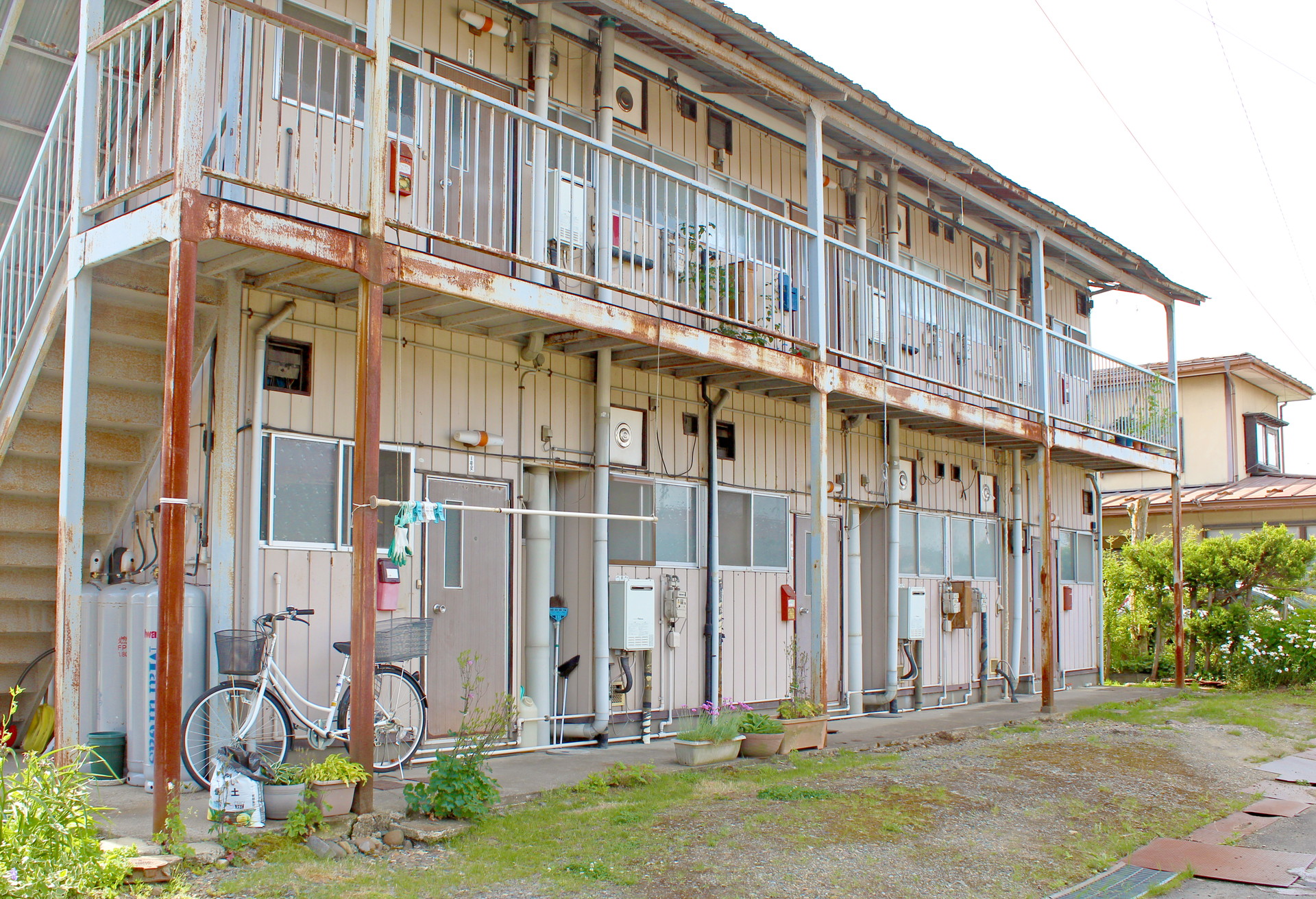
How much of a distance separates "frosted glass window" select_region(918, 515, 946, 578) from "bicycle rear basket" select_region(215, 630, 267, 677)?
30.8 feet

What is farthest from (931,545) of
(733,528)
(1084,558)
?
(1084,558)

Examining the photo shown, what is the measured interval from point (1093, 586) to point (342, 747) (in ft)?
46.0

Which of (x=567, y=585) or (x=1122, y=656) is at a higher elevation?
(x=567, y=585)

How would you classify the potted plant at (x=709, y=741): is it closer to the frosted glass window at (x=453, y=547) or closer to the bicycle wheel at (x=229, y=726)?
the frosted glass window at (x=453, y=547)

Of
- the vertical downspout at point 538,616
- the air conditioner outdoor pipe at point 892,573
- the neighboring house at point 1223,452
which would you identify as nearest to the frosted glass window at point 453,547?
the vertical downspout at point 538,616

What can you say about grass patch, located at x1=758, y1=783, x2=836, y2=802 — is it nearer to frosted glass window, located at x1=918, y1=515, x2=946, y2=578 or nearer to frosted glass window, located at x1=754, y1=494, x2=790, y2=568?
frosted glass window, located at x1=754, y1=494, x2=790, y2=568

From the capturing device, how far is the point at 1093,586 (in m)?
18.5

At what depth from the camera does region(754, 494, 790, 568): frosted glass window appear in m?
12.1

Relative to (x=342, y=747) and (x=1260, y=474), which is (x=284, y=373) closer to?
(x=342, y=747)

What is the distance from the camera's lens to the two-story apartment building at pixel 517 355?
22.4ft

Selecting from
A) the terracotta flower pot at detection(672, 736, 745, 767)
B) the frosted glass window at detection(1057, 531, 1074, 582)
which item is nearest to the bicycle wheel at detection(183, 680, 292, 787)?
the terracotta flower pot at detection(672, 736, 745, 767)

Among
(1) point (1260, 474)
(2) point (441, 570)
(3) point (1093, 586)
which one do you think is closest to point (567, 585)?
(2) point (441, 570)

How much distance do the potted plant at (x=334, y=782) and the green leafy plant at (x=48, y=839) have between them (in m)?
1.34

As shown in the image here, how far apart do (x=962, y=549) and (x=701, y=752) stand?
7.28 m
